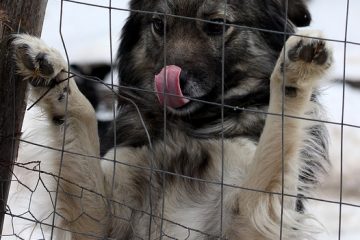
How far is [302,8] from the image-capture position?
3799 mm

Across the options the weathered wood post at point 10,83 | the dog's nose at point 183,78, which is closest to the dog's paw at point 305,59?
the dog's nose at point 183,78

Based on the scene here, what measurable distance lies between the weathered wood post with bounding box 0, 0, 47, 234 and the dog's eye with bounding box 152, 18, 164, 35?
24.9 inches

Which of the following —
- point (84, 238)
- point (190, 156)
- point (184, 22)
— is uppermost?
point (184, 22)

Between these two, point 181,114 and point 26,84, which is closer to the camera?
point 26,84

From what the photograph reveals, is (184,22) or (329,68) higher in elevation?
(184,22)

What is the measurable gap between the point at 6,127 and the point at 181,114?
0.78m

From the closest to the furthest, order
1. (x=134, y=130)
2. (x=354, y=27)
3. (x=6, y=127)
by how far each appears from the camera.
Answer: (x=6, y=127) → (x=134, y=130) → (x=354, y=27)

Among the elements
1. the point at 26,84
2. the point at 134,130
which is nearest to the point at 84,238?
the point at 134,130

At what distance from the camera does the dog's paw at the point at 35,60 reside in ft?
10.1

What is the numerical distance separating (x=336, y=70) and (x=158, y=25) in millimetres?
2969

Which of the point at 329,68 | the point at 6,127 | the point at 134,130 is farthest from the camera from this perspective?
the point at 134,130

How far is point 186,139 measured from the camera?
361 centimetres

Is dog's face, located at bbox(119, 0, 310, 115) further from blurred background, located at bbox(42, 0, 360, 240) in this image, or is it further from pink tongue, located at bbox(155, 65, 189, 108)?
blurred background, located at bbox(42, 0, 360, 240)

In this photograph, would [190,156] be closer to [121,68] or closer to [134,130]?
[134,130]
